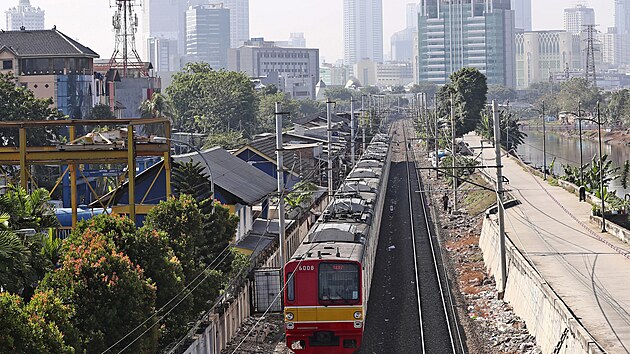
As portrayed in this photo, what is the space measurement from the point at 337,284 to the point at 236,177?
18284mm

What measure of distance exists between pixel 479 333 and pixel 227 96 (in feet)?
256

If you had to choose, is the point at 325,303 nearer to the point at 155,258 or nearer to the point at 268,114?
the point at 155,258

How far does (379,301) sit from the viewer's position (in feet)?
98.3

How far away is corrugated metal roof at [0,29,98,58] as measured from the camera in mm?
73812

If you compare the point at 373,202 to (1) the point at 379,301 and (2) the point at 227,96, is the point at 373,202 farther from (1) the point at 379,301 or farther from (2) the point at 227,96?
(2) the point at 227,96

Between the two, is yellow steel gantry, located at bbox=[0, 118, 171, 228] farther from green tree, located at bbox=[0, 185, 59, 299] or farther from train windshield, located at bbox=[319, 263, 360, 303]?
train windshield, located at bbox=[319, 263, 360, 303]

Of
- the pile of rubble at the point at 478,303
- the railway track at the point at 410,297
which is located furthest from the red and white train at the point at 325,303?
the pile of rubble at the point at 478,303

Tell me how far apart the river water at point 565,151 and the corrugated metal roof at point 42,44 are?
39.1 m

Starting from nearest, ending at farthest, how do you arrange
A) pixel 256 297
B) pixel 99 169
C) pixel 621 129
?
pixel 256 297, pixel 99 169, pixel 621 129

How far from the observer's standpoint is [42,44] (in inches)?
2943

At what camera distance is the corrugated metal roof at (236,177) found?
122ft

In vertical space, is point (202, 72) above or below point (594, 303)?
above

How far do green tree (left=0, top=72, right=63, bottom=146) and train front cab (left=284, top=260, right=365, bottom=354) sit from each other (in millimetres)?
30430

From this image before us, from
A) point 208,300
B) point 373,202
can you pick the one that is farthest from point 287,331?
point 373,202
